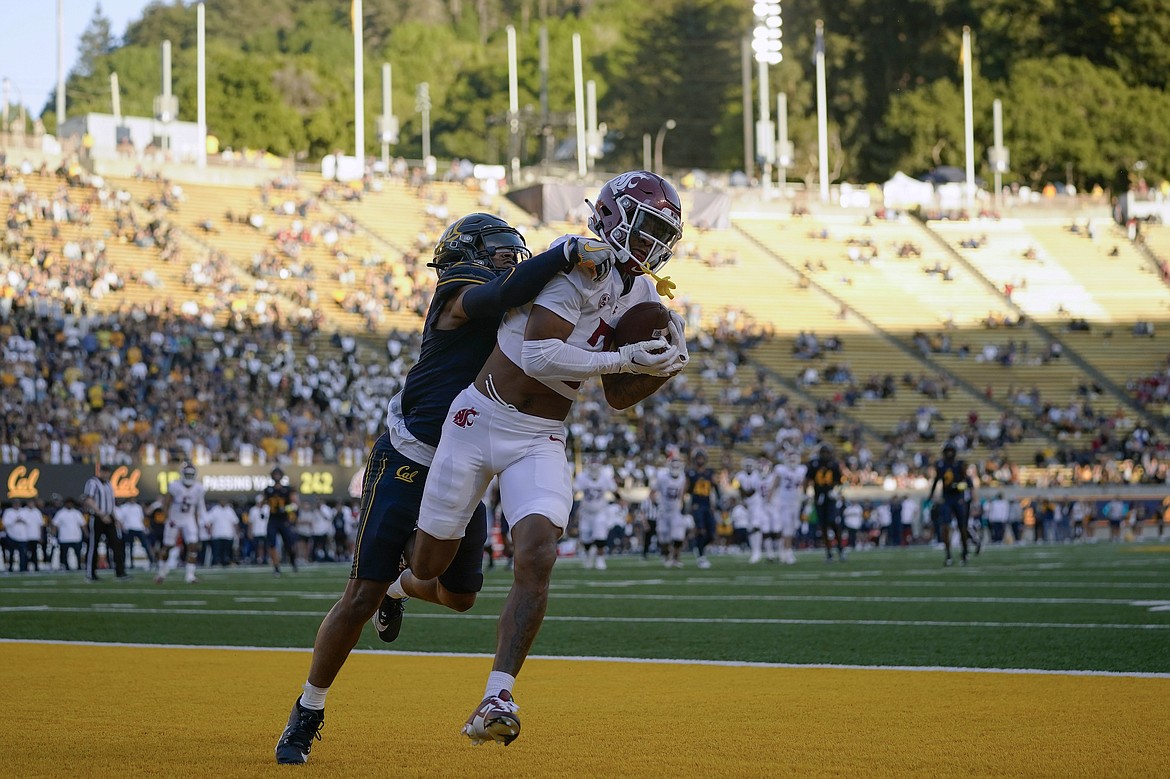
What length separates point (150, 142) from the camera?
177 feet

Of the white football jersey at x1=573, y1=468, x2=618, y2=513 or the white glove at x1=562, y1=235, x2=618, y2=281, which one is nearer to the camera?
the white glove at x1=562, y1=235, x2=618, y2=281

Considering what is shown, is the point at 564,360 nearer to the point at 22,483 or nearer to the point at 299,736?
the point at 299,736

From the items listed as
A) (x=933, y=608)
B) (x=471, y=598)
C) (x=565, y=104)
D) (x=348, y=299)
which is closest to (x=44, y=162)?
(x=348, y=299)

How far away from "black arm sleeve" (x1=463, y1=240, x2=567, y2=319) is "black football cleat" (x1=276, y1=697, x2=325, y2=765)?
1.60 m

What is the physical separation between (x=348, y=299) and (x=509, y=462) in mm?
35706

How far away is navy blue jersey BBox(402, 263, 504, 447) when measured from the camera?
6.22 metres

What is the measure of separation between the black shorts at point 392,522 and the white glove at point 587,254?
41.9 inches

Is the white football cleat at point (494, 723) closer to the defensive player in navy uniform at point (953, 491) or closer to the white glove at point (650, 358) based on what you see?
the white glove at point (650, 358)

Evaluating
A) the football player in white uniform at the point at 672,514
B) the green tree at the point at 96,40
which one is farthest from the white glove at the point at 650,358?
the green tree at the point at 96,40

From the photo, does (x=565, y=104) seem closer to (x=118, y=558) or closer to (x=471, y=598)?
(x=118, y=558)

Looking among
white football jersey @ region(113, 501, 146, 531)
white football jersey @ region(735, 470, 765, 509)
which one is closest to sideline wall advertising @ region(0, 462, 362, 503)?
white football jersey @ region(113, 501, 146, 531)

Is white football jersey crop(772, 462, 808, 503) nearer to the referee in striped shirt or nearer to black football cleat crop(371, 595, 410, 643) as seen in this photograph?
the referee in striped shirt

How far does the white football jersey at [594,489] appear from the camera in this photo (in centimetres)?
2366

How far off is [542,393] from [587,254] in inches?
22.8
